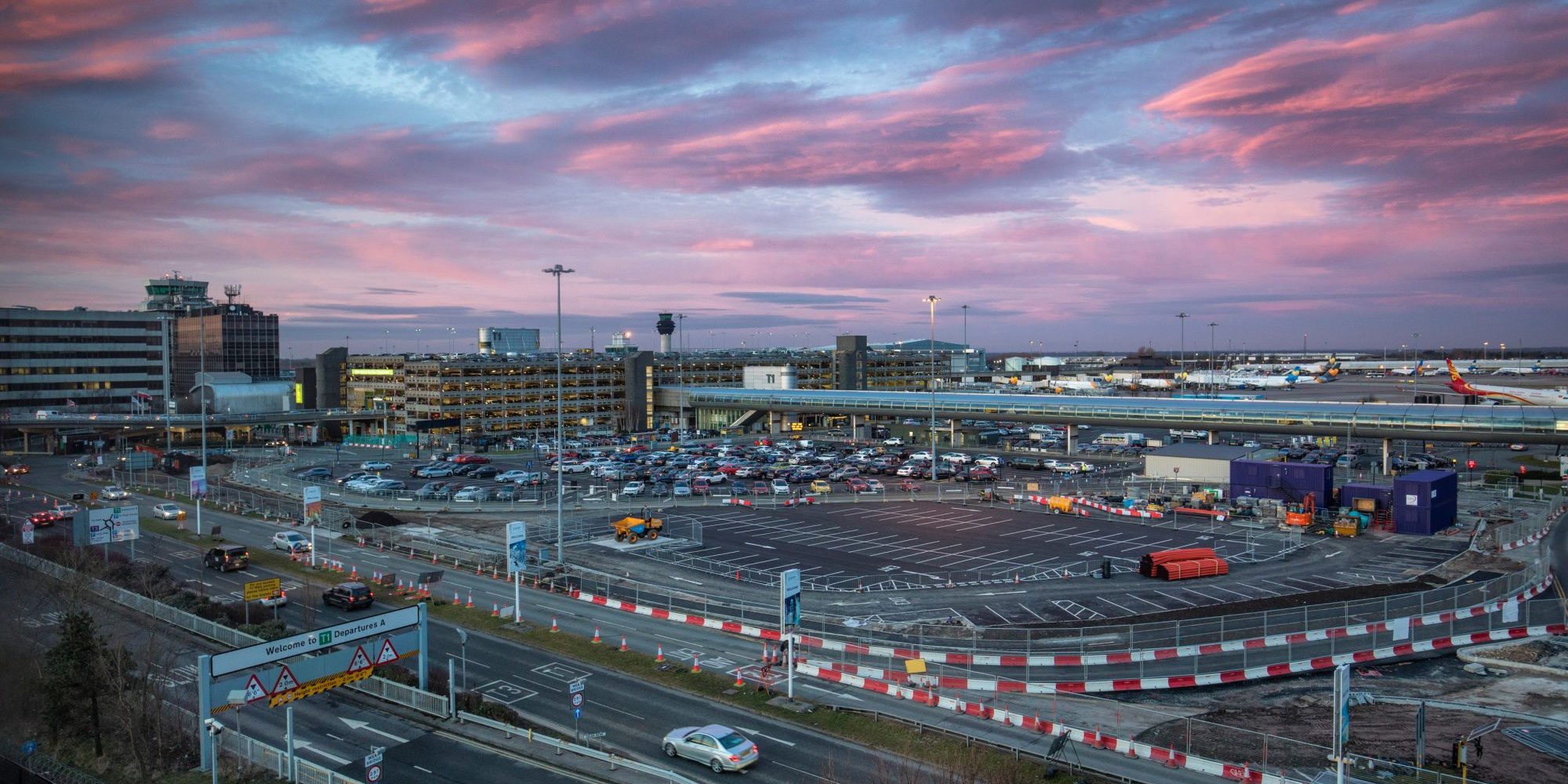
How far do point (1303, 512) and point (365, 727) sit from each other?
179 feet

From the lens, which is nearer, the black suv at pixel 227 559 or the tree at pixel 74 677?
the tree at pixel 74 677

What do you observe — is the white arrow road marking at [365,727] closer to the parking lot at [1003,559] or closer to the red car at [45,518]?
the parking lot at [1003,559]

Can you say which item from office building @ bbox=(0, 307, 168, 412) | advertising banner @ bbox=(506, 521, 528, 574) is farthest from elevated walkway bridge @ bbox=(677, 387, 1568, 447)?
office building @ bbox=(0, 307, 168, 412)

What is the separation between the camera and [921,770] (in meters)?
21.8

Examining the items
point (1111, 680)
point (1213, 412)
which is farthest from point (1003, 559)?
point (1213, 412)

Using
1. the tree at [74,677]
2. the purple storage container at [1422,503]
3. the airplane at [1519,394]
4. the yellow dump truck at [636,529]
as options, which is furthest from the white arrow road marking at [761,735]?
the airplane at [1519,394]

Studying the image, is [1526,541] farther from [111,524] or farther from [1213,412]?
[111,524]

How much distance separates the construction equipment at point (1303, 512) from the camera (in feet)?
185

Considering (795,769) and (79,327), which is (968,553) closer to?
(795,769)

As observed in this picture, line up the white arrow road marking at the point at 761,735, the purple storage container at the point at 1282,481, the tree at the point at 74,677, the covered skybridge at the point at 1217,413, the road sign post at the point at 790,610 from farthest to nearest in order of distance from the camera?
the covered skybridge at the point at 1217,413, the purple storage container at the point at 1282,481, the road sign post at the point at 790,610, the tree at the point at 74,677, the white arrow road marking at the point at 761,735

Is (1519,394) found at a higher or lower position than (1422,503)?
higher

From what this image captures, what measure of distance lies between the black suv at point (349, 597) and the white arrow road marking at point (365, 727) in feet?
37.8

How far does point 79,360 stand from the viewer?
13300cm

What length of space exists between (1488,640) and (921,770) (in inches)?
983
